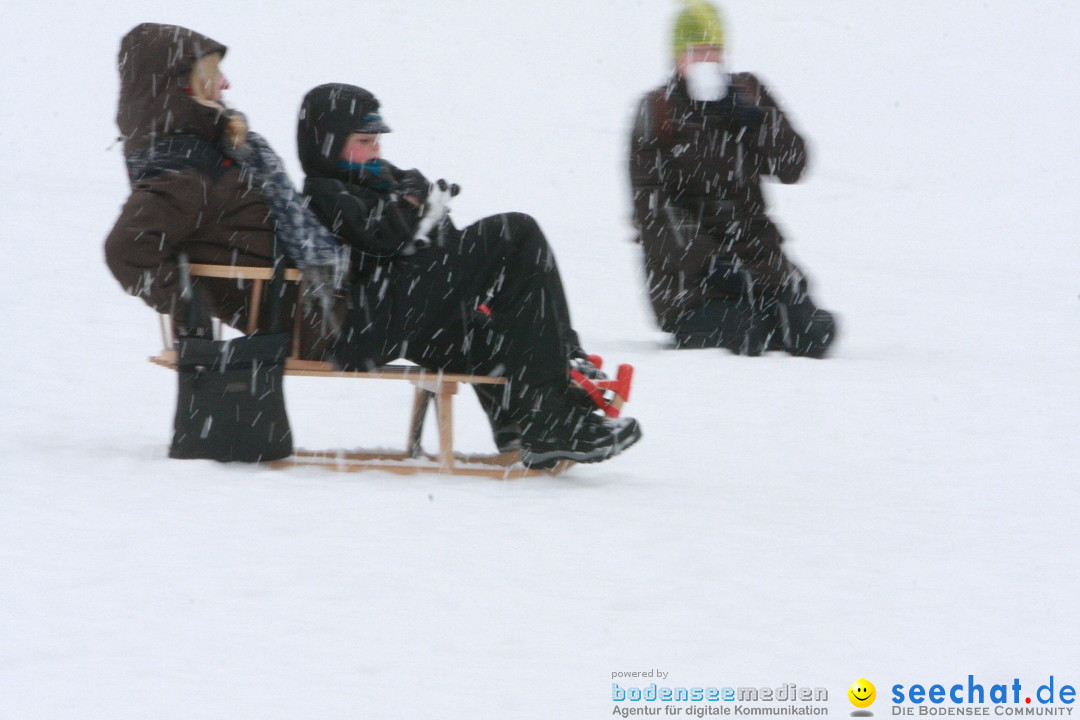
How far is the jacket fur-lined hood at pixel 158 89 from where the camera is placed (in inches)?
177

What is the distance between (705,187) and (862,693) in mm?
4652

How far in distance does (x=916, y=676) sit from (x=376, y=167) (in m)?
2.46

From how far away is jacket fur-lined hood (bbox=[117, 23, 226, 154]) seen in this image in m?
4.48

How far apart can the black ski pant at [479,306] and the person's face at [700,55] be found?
9.51 ft

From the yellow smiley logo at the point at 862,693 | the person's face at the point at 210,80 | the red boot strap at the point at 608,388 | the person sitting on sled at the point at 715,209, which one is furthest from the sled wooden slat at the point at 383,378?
the person sitting on sled at the point at 715,209

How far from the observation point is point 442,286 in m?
4.65

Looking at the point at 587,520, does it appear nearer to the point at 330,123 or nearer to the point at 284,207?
the point at 284,207

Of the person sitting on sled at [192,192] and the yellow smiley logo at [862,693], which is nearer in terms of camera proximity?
the yellow smiley logo at [862,693]

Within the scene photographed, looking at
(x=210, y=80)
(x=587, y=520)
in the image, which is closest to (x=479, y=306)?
(x=587, y=520)

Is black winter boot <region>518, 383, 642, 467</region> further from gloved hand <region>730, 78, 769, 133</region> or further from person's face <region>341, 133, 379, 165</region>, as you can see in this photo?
gloved hand <region>730, 78, 769, 133</region>

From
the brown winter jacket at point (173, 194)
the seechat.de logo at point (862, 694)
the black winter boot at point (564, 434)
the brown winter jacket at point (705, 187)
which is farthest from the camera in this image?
the brown winter jacket at point (705, 187)

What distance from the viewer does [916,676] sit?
3031 millimetres

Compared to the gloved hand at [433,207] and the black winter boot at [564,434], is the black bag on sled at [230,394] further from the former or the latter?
the black winter boot at [564,434]

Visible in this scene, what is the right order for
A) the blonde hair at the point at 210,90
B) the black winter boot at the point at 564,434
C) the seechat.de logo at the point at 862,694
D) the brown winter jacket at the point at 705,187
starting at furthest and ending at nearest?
the brown winter jacket at the point at 705,187 < the blonde hair at the point at 210,90 < the black winter boot at the point at 564,434 < the seechat.de logo at the point at 862,694
